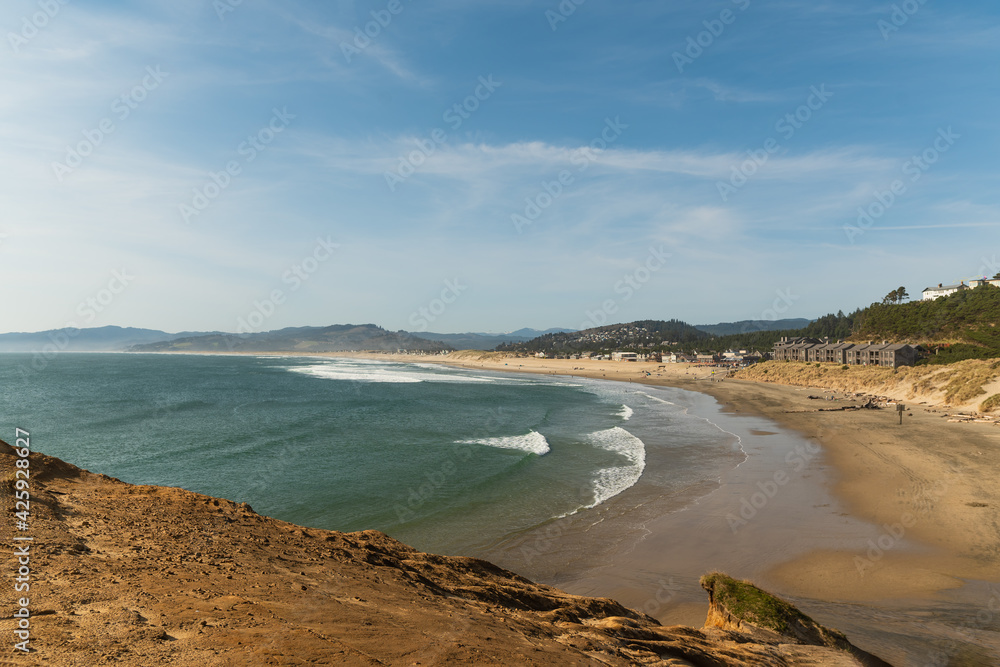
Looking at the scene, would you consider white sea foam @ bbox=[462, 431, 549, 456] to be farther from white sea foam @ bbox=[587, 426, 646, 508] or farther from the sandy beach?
the sandy beach

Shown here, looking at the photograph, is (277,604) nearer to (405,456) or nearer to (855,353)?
(405,456)

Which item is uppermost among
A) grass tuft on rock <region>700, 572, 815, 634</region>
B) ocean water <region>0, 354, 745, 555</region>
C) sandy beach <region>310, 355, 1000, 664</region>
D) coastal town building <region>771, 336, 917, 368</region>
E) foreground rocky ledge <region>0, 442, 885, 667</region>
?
coastal town building <region>771, 336, 917, 368</region>

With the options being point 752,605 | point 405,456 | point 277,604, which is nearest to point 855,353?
point 405,456

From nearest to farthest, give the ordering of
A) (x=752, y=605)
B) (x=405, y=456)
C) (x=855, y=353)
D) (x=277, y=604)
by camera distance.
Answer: (x=277, y=604) < (x=752, y=605) < (x=405, y=456) < (x=855, y=353)

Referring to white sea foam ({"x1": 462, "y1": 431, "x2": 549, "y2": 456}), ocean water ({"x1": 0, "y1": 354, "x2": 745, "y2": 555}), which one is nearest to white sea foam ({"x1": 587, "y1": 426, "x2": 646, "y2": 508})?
ocean water ({"x1": 0, "y1": 354, "x2": 745, "y2": 555})

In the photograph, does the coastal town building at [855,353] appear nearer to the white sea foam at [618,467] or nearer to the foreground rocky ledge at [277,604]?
the white sea foam at [618,467]

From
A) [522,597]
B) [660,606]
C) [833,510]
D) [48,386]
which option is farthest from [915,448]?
[48,386]
